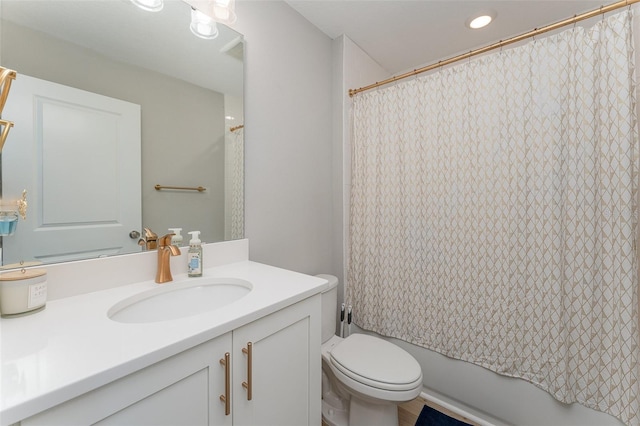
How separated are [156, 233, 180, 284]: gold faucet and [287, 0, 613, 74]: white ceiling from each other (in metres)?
1.52

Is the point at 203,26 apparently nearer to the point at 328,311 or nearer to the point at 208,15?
the point at 208,15

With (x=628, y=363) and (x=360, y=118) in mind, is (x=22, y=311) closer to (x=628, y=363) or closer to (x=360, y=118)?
(x=360, y=118)

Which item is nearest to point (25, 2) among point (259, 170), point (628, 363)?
point (259, 170)

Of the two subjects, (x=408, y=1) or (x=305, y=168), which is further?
(x=305, y=168)

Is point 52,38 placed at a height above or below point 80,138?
above

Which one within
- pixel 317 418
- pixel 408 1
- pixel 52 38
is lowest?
pixel 317 418

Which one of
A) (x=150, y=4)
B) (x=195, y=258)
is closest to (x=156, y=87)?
(x=150, y=4)

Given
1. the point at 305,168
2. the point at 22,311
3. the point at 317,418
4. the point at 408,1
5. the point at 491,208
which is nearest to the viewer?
the point at 22,311

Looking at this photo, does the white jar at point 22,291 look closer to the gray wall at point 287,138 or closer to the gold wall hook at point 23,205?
the gold wall hook at point 23,205

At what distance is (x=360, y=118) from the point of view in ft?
6.07

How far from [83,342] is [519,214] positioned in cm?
168

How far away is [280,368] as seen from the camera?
0.85m

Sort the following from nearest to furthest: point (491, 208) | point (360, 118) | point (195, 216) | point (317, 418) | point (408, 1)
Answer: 1. point (317, 418)
2. point (195, 216)
3. point (491, 208)
4. point (408, 1)
5. point (360, 118)

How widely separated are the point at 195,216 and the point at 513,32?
7.85ft
